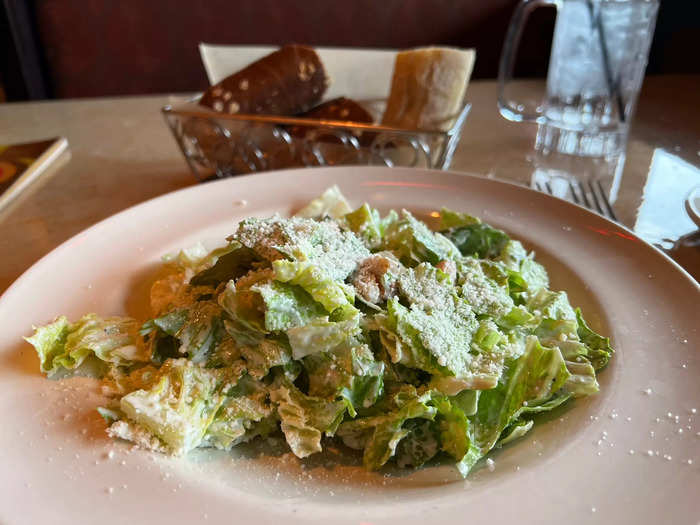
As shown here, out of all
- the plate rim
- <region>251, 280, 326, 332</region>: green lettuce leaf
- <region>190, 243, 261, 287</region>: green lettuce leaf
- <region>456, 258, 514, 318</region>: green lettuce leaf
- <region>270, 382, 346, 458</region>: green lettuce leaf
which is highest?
<region>251, 280, 326, 332</region>: green lettuce leaf

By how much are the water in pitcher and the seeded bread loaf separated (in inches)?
31.7

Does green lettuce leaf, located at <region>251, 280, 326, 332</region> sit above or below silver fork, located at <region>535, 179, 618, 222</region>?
above

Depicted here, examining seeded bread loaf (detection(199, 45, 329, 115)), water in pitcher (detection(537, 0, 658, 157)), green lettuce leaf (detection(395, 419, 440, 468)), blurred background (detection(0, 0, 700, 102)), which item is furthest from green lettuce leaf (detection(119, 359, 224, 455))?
blurred background (detection(0, 0, 700, 102))

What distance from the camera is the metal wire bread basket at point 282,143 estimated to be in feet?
5.15

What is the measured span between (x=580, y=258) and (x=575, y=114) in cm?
108

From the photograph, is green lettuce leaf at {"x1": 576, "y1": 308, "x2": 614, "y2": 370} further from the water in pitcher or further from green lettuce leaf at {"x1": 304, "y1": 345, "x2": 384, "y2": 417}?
the water in pitcher

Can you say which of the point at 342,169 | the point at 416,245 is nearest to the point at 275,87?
the point at 342,169

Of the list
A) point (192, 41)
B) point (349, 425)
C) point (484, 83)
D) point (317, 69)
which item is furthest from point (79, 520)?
point (192, 41)

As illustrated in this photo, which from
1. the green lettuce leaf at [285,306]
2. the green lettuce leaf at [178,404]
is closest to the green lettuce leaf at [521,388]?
the green lettuce leaf at [285,306]

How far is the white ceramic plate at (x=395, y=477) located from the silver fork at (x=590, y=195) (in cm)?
31

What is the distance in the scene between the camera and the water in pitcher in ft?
5.97

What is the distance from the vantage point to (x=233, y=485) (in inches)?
30.7

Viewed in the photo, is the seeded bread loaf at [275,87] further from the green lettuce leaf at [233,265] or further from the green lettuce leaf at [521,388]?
the green lettuce leaf at [521,388]

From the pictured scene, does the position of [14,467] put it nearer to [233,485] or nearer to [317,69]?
[233,485]
